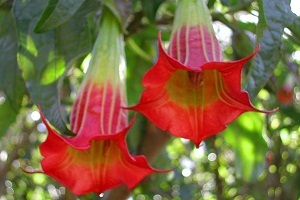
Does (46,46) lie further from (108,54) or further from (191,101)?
(191,101)

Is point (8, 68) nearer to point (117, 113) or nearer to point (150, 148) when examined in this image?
point (117, 113)

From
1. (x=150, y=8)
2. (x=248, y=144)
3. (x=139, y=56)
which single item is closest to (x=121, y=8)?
(x=150, y=8)

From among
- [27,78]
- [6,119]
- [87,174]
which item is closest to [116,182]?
[87,174]

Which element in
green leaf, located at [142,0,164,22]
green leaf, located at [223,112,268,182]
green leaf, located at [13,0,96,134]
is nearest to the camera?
green leaf, located at [13,0,96,134]

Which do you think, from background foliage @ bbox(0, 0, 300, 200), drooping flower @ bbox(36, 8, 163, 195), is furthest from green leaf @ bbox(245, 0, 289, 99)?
drooping flower @ bbox(36, 8, 163, 195)

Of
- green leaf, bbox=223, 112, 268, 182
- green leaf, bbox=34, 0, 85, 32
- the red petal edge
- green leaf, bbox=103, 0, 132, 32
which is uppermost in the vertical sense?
green leaf, bbox=34, 0, 85, 32

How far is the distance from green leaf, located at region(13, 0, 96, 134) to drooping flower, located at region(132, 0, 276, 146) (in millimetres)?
112

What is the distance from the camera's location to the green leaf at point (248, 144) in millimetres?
1213

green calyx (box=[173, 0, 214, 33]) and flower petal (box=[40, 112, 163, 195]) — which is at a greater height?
green calyx (box=[173, 0, 214, 33])

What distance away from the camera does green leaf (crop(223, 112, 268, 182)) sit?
121 cm

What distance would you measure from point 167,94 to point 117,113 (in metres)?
0.07

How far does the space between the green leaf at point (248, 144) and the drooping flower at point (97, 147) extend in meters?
0.52

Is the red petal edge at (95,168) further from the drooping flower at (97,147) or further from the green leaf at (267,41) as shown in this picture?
the green leaf at (267,41)

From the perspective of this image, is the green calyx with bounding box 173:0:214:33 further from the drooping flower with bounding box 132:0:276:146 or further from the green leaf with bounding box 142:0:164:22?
the green leaf with bounding box 142:0:164:22
